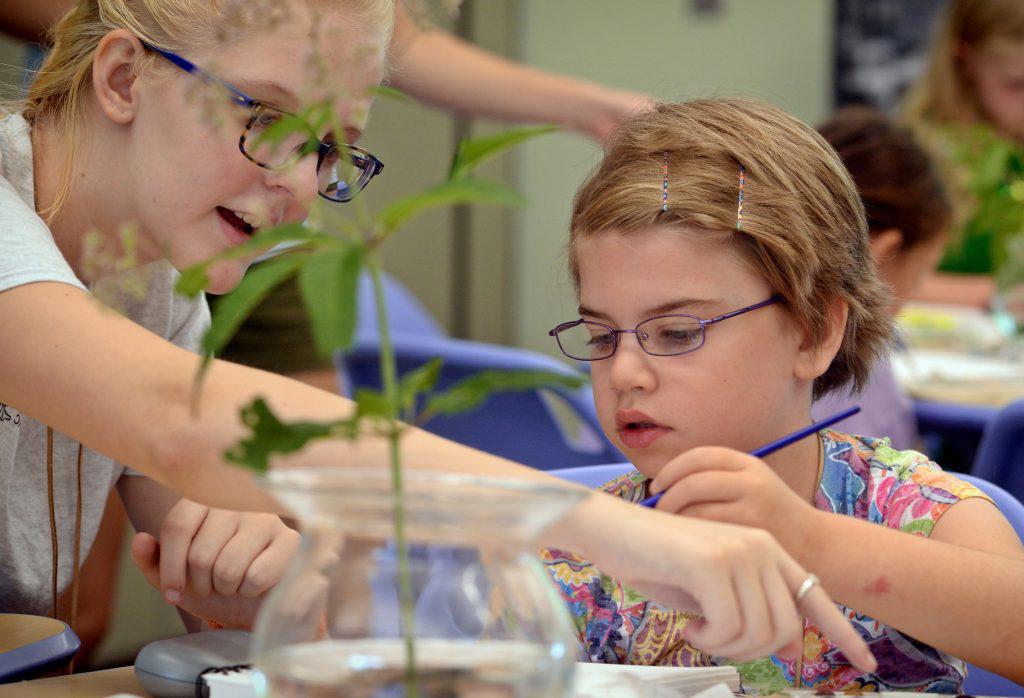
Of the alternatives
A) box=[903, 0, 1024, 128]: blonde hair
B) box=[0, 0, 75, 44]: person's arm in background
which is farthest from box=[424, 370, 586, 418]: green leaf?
box=[903, 0, 1024, 128]: blonde hair

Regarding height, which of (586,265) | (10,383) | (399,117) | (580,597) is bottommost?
(580,597)

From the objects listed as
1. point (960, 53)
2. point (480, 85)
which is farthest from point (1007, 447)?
point (960, 53)

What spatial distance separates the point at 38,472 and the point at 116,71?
0.43 m

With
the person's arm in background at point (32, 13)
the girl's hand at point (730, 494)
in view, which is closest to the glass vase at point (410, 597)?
the girl's hand at point (730, 494)

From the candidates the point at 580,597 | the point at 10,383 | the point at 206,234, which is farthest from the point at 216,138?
the point at 580,597

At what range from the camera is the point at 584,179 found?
133cm

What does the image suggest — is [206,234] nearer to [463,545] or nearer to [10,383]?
[10,383]

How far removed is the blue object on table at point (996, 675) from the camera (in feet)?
3.48

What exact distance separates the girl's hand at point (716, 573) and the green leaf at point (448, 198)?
0.26 metres

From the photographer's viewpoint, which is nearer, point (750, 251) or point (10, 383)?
point (10, 383)

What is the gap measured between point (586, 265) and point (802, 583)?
0.58 meters

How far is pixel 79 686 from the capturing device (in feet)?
2.64

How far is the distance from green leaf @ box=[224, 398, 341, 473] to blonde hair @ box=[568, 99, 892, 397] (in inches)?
28.8

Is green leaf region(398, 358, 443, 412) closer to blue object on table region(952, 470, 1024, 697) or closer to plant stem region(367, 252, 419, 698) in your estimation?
plant stem region(367, 252, 419, 698)
